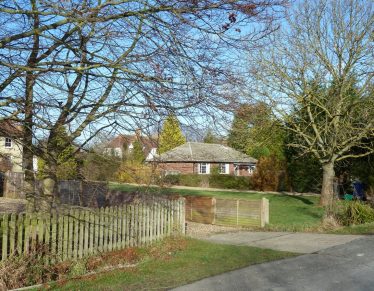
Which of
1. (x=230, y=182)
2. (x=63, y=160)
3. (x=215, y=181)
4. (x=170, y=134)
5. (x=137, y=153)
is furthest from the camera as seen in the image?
(x=215, y=181)

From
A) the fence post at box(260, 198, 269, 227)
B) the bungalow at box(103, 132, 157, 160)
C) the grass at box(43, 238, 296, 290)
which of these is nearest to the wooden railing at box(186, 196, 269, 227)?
the fence post at box(260, 198, 269, 227)

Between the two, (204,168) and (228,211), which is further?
(204,168)

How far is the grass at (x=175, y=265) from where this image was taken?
730 cm

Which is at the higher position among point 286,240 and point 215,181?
point 215,181

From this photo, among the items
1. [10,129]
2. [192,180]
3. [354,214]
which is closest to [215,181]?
[192,180]

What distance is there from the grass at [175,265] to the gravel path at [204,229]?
1.98 m

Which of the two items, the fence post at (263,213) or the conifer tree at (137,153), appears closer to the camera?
the conifer tree at (137,153)

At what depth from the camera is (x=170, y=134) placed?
24.5 ft

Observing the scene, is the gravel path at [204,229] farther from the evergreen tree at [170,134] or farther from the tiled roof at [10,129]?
the tiled roof at [10,129]

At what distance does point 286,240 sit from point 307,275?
4360 mm

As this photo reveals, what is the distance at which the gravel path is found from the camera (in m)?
14.1

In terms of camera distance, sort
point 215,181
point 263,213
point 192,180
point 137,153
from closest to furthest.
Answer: point 137,153 < point 263,213 < point 215,181 < point 192,180

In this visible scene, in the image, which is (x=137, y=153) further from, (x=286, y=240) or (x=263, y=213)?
(x=263, y=213)

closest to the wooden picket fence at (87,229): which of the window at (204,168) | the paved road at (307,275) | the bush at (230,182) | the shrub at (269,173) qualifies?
the paved road at (307,275)
